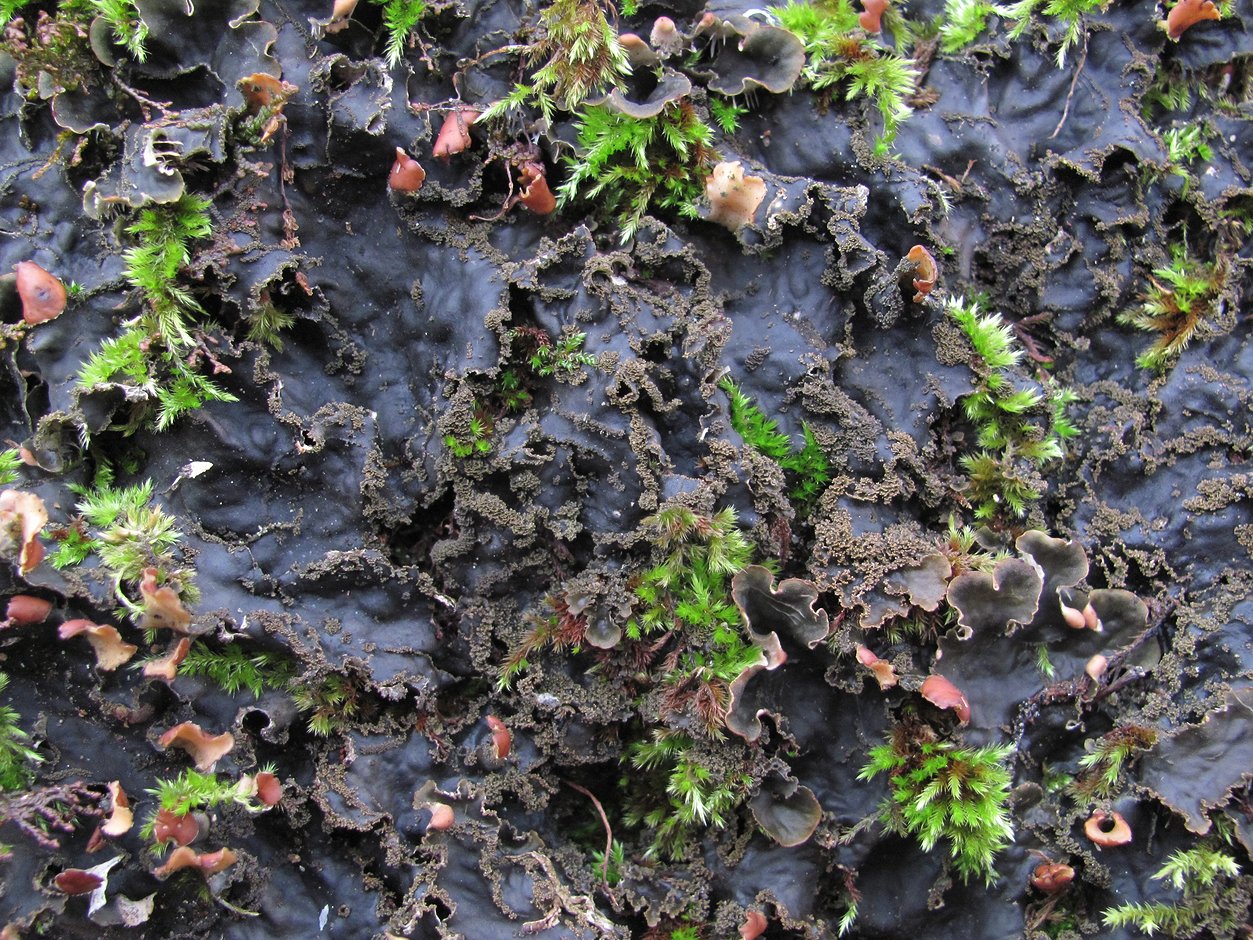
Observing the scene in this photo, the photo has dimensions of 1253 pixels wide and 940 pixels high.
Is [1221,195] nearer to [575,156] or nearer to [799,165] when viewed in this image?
[799,165]

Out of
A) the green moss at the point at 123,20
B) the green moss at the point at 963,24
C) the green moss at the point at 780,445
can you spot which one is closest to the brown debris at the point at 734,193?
the green moss at the point at 780,445

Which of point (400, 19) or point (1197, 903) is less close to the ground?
point (400, 19)

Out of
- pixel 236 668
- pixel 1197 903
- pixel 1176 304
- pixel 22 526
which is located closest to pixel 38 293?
pixel 22 526

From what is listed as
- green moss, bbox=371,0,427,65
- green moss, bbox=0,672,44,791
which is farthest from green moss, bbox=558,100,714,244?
green moss, bbox=0,672,44,791

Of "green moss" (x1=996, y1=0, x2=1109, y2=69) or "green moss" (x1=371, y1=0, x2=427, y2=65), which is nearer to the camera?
"green moss" (x1=371, y1=0, x2=427, y2=65)

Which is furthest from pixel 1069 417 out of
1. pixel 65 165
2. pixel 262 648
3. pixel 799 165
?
pixel 65 165

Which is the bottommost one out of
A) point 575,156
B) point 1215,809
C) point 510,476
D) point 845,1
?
point 1215,809

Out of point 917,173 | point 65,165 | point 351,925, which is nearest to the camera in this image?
point 351,925

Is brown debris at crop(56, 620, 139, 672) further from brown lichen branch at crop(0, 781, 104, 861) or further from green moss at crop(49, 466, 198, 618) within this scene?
brown lichen branch at crop(0, 781, 104, 861)

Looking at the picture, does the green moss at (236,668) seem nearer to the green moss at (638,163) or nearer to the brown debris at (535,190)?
the brown debris at (535,190)

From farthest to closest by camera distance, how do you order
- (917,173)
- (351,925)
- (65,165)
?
1. (917,173)
2. (65,165)
3. (351,925)

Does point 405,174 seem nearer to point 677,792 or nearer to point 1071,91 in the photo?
point 677,792
